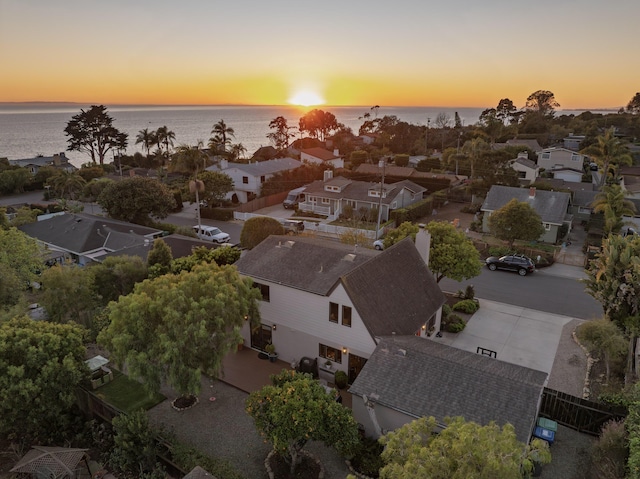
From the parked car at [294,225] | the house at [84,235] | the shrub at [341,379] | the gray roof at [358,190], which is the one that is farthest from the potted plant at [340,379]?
the gray roof at [358,190]

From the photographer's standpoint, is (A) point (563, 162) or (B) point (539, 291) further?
(A) point (563, 162)

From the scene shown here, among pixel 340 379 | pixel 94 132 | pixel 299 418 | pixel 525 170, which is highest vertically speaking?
pixel 94 132

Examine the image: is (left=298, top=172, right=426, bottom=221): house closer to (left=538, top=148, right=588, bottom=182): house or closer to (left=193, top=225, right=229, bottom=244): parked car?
(left=193, top=225, right=229, bottom=244): parked car

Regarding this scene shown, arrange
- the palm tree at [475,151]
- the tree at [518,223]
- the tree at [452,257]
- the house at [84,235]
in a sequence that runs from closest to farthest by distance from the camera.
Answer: the tree at [452,257] < the house at [84,235] < the tree at [518,223] < the palm tree at [475,151]

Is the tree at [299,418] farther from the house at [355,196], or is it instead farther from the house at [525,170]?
the house at [525,170]

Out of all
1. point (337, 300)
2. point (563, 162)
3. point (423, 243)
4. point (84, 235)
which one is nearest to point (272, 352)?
point (337, 300)

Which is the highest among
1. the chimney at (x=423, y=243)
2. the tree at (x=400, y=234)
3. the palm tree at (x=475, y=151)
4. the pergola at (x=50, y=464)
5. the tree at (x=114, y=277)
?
the palm tree at (x=475, y=151)

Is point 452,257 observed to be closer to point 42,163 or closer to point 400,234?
point 400,234
